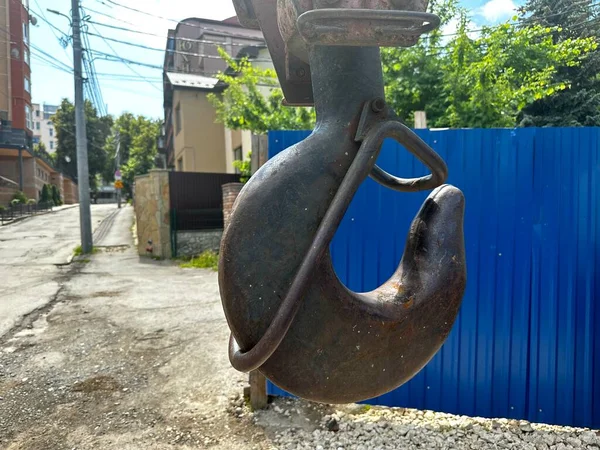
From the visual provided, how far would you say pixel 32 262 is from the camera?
11.5 metres

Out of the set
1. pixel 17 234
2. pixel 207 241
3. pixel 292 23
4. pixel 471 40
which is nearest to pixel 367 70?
pixel 292 23

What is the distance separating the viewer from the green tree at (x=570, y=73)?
6.40 m

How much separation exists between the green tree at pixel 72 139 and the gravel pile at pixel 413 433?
39.3 m

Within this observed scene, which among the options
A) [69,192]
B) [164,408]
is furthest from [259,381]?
[69,192]

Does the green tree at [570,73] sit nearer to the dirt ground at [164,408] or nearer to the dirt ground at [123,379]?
the dirt ground at [164,408]

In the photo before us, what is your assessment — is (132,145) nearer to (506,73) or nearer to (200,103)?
(200,103)

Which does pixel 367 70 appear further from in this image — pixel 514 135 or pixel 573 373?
pixel 573 373

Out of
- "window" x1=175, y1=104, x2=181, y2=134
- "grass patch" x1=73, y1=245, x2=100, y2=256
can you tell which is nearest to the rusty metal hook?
"grass patch" x1=73, y1=245, x2=100, y2=256

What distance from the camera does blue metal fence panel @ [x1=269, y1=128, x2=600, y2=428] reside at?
2830 mm

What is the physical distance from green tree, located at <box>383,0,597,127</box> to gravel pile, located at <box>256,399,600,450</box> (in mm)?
5332

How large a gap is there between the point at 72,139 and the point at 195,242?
36609 mm

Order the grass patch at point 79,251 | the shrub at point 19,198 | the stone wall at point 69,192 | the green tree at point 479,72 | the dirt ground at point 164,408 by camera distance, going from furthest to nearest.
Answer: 1. the stone wall at point 69,192
2. the shrub at point 19,198
3. the grass patch at point 79,251
4. the green tree at point 479,72
5. the dirt ground at point 164,408

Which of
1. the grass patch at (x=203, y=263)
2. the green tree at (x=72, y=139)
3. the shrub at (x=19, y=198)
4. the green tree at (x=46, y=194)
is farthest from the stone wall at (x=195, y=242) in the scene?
the green tree at (x=72, y=139)

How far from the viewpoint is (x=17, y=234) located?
651 inches
